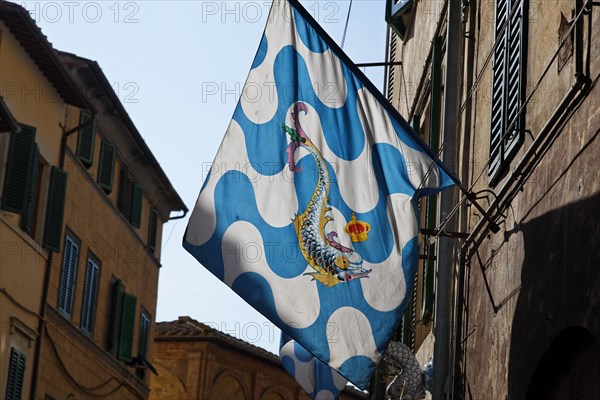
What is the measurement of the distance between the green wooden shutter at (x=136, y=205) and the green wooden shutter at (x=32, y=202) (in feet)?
19.7

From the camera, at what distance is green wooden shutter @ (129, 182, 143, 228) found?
25453 mm

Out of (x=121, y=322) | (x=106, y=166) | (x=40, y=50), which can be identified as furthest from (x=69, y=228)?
(x=121, y=322)

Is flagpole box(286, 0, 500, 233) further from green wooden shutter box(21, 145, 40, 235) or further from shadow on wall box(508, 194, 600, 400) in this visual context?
green wooden shutter box(21, 145, 40, 235)

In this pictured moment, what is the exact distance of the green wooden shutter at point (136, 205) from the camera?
25.5 metres

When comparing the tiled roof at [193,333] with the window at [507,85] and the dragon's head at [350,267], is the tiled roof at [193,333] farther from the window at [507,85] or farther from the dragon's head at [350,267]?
the dragon's head at [350,267]

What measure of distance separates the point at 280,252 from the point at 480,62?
270cm

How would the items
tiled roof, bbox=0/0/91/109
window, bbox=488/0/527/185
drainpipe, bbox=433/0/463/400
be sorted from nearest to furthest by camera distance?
window, bbox=488/0/527/185
drainpipe, bbox=433/0/463/400
tiled roof, bbox=0/0/91/109

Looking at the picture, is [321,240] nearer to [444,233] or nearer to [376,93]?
[376,93]

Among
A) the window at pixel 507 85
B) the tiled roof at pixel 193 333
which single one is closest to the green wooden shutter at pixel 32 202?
the window at pixel 507 85

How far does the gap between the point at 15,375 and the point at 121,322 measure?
5.98m

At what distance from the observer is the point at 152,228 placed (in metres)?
27.5

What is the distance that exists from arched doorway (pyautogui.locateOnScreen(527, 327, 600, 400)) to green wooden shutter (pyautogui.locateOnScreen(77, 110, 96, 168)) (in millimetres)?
15699

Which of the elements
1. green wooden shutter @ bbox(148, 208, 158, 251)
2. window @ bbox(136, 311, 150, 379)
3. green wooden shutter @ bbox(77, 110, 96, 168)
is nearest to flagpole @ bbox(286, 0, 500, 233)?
green wooden shutter @ bbox(77, 110, 96, 168)

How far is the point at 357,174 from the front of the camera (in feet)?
25.7
